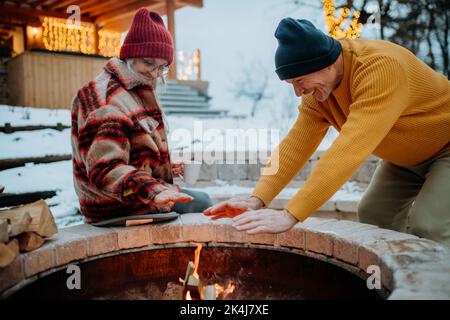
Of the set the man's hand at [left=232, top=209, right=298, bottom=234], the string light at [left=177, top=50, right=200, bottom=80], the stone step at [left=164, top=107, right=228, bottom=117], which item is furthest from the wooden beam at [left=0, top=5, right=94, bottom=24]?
the man's hand at [left=232, top=209, right=298, bottom=234]

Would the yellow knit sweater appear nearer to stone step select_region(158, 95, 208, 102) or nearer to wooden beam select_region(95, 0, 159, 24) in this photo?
stone step select_region(158, 95, 208, 102)

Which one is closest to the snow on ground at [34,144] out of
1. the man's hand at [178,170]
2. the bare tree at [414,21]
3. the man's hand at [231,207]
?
the man's hand at [178,170]

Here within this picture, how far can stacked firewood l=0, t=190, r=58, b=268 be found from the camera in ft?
4.89

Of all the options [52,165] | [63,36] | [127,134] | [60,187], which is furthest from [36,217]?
[63,36]

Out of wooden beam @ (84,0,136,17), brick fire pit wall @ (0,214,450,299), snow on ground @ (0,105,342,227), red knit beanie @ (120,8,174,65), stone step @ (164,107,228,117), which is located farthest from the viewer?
wooden beam @ (84,0,136,17)

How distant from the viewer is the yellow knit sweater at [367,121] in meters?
1.56

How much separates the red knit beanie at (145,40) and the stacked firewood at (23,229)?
103cm

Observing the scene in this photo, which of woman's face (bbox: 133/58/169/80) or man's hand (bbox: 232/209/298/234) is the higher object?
woman's face (bbox: 133/58/169/80)

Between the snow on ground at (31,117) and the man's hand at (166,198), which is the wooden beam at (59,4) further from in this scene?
the man's hand at (166,198)

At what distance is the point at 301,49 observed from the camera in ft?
5.51

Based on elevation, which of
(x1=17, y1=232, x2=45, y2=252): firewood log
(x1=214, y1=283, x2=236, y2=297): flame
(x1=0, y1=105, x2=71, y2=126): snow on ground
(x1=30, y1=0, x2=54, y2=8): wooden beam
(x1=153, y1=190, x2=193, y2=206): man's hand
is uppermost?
(x1=30, y1=0, x2=54, y2=8): wooden beam

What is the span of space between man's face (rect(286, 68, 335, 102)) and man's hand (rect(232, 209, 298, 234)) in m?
0.62

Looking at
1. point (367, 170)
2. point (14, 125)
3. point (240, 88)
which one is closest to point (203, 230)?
point (367, 170)

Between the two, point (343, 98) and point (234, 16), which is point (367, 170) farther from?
point (234, 16)
